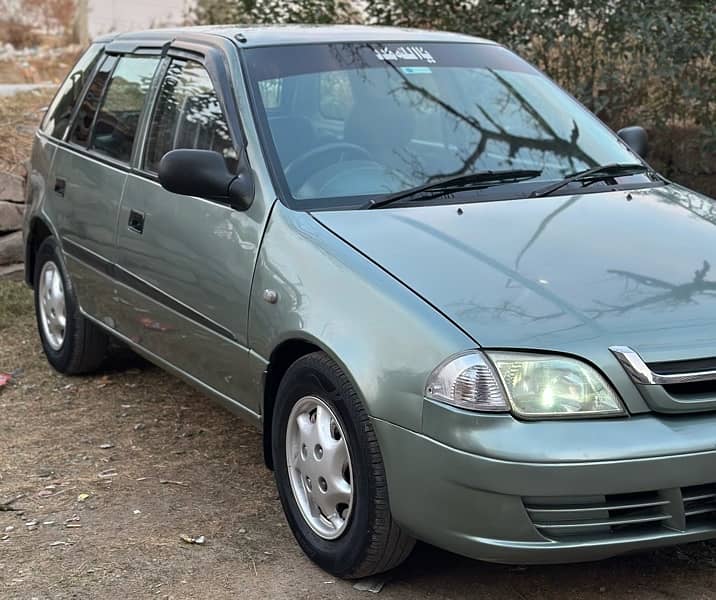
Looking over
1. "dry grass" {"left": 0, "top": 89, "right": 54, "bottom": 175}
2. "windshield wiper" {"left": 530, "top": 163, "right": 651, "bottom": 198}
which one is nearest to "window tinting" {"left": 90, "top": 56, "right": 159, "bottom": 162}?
"windshield wiper" {"left": 530, "top": 163, "right": 651, "bottom": 198}

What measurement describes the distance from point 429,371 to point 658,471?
67 cm

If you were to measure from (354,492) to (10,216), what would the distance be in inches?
218

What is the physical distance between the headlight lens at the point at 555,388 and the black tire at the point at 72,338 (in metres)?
2.96

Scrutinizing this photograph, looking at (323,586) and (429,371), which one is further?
(323,586)

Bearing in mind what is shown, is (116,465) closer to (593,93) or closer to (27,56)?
(593,93)

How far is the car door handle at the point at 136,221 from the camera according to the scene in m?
4.74

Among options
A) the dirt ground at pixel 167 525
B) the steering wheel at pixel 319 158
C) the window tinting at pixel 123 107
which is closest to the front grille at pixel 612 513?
the dirt ground at pixel 167 525

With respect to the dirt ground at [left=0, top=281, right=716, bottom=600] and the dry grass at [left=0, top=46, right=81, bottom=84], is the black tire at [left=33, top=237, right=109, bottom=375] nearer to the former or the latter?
the dirt ground at [left=0, top=281, right=716, bottom=600]

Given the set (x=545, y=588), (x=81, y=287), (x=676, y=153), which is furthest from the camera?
(x=676, y=153)

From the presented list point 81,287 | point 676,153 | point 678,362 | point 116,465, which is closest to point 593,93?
point 676,153

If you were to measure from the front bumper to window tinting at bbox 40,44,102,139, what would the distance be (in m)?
3.33

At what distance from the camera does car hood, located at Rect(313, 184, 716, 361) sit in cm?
320

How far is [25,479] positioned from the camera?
4688 millimetres

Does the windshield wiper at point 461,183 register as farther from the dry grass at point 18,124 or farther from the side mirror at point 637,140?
the dry grass at point 18,124
